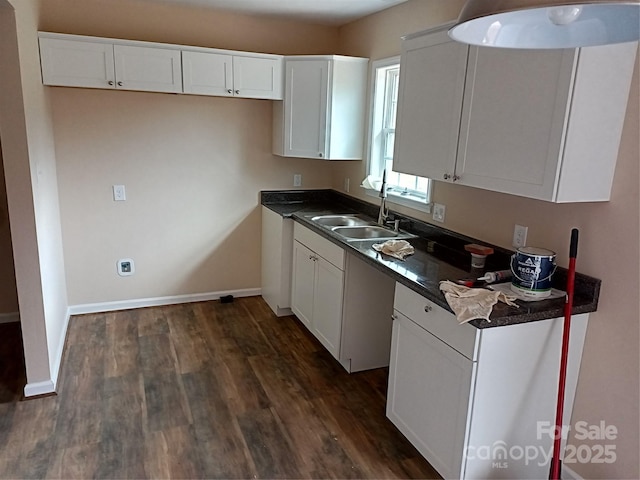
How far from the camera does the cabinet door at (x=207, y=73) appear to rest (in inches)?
135

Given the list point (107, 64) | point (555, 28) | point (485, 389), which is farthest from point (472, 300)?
point (107, 64)

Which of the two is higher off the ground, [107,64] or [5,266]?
[107,64]

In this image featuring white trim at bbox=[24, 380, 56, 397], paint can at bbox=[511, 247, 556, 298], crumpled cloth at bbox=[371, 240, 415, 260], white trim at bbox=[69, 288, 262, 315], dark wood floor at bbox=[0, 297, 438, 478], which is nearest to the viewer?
paint can at bbox=[511, 247, 556, 298]

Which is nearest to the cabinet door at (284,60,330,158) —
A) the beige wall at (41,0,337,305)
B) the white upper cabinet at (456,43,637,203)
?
the beige wall at (41,0,337,305)

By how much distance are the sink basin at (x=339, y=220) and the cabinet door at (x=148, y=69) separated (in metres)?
1.40

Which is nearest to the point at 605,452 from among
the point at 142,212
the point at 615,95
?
the point at 615,95

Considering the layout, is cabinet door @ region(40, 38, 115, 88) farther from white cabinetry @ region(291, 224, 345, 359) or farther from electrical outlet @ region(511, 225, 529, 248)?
electrical outlet @ region(511, 225, 529, 248)

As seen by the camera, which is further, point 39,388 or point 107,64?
point 107,64

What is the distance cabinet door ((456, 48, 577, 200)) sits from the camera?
171 cm

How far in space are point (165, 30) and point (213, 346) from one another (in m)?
2.40

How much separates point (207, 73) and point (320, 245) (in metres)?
1.57

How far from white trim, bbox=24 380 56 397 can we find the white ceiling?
8.83 feet

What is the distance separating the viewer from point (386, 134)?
356 centimetres

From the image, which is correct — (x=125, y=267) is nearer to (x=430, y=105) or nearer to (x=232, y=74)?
(x=232, y=74)
